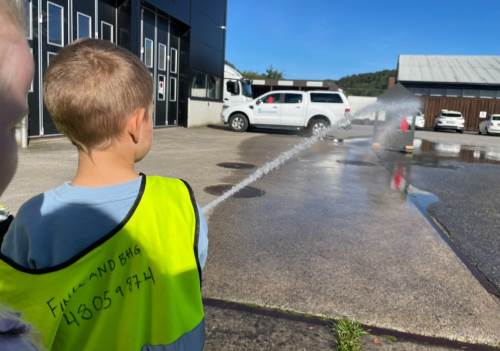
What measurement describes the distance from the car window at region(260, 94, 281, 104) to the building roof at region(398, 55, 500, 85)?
2174cm

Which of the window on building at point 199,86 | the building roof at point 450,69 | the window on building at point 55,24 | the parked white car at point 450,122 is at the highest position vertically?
the building roof at point 450,69

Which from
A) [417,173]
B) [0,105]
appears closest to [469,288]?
[0,105]

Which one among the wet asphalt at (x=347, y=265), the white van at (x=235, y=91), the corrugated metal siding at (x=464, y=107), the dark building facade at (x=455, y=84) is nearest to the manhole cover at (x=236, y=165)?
the wet asphalt at (x=347, y=265)

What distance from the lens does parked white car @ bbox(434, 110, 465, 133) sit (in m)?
29.8

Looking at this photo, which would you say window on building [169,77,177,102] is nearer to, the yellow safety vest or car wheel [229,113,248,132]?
car wheel [229,113,248,132]

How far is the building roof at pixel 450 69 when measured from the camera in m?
37.1

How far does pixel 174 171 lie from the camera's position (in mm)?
8219

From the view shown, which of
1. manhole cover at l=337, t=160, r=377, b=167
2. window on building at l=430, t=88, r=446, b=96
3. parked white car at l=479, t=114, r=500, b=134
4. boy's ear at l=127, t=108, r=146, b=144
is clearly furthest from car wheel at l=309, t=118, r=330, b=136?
window on building at l=430, t=88, r=446, b=96

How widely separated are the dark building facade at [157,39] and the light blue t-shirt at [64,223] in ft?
34.0

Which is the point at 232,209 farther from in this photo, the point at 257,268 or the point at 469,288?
the point at 469,288

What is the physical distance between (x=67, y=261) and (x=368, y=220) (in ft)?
15.1

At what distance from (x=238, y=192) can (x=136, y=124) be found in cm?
528

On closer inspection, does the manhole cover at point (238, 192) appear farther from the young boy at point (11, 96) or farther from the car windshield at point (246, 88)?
the car windshield at point (246, 88)

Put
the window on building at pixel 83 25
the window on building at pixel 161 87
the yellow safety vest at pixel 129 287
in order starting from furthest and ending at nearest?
the window on building at pixel 161 87
the window on building at pixel 83 25
the yellow safety vest at pixel 129 287
